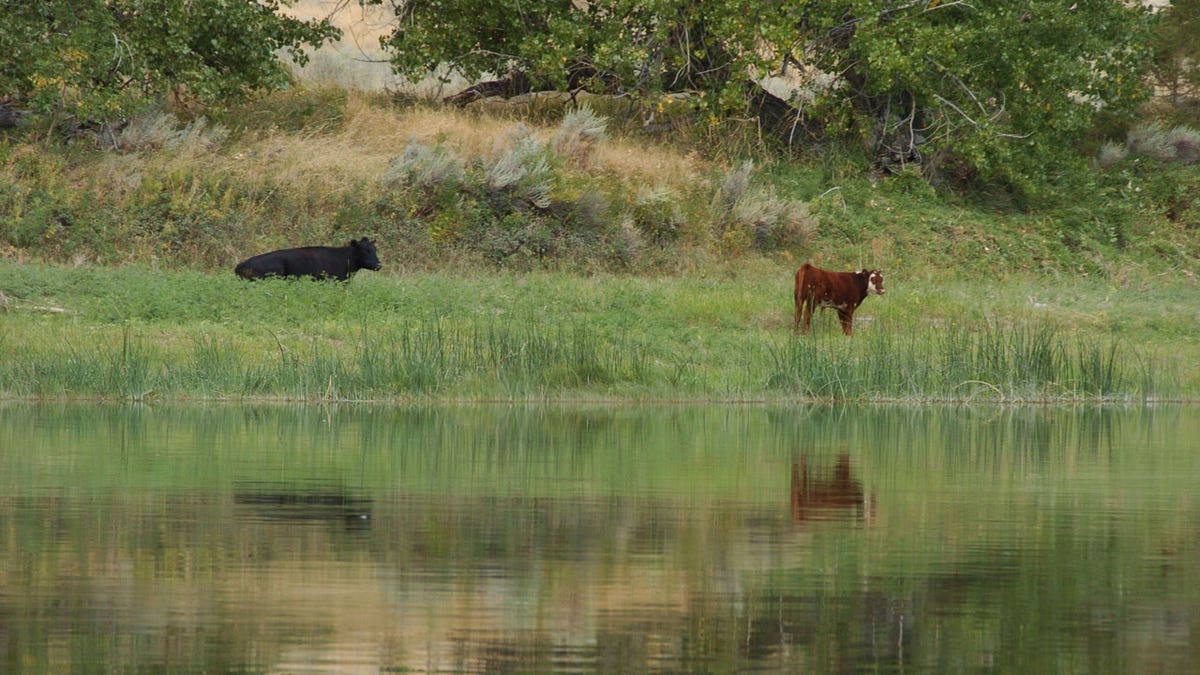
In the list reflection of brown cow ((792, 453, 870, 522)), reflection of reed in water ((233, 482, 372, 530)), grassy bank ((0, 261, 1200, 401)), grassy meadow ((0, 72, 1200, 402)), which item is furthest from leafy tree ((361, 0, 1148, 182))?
reflection of reed in water ((233, 482, 372, 530))

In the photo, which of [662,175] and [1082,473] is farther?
[662,175]

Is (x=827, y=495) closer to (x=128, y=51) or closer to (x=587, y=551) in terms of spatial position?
(x=587, y=551)

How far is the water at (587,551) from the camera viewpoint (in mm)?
7641

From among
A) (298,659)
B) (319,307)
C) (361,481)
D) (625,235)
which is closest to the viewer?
(298,659)

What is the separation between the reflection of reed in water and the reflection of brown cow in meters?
2.85

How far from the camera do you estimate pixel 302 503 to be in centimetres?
1220

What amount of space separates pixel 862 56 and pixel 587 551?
2701cm

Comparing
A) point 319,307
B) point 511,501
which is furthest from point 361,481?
point 319,307

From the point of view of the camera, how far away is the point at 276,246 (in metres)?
30.4

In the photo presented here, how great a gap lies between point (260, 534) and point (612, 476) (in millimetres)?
4081

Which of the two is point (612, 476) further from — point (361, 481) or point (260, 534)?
point (260, 534)

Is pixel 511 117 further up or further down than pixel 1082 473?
further up

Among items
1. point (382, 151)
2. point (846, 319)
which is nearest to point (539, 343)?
point (846, 319)

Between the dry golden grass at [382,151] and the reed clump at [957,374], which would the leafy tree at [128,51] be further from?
the reed clump at [957,374]
